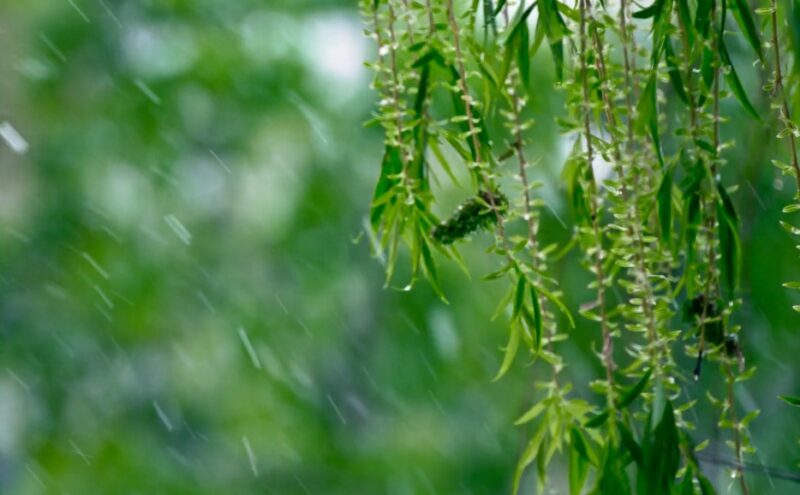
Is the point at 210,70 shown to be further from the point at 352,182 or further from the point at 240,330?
the point at 240,330

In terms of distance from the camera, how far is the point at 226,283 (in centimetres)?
349

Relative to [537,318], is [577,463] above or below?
below

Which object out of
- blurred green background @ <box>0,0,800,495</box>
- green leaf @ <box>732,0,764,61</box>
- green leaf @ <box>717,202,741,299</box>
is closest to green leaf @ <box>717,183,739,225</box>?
green leaf @ <box>717,202,741,299</box>

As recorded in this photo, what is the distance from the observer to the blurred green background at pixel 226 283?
328 centimetres

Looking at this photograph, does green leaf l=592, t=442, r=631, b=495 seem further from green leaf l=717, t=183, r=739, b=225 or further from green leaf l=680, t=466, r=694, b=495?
green leaf l=717, t=183, r=739, b=225

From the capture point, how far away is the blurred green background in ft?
10.7

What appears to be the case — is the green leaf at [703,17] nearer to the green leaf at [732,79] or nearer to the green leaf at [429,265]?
the green leaf at [732,79]

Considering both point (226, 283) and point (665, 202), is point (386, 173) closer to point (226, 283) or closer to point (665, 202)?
point (665, 202)

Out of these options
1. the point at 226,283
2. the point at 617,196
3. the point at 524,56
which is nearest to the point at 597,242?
the point at 617,196

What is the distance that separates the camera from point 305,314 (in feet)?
11.6

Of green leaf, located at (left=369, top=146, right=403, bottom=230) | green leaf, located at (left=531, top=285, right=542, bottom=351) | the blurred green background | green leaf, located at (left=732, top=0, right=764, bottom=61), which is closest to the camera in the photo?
green leaf, located at (left=732, top=0, right=764, bottom=61)

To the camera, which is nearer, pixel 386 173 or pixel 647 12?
pixel 647 12

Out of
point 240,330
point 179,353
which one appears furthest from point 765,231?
point 179,353

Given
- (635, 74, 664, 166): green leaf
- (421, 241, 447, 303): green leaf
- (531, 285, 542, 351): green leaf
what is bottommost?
(531, 285, 542, 351): green leaf
